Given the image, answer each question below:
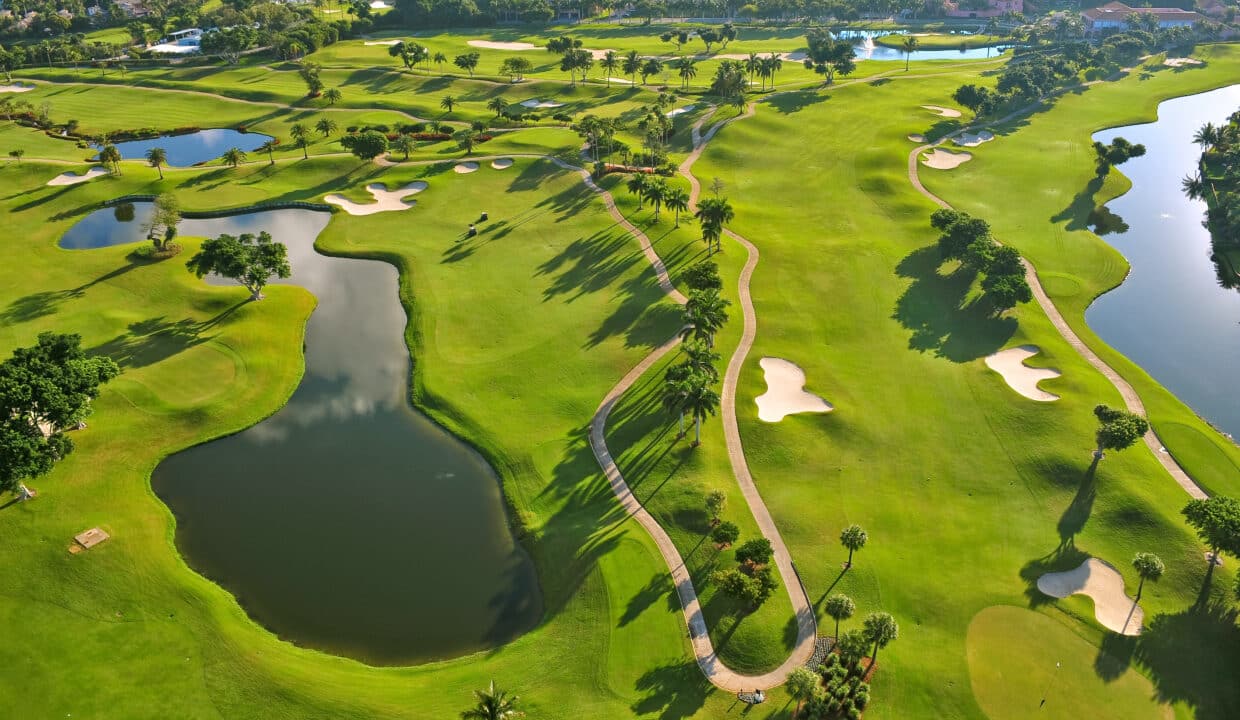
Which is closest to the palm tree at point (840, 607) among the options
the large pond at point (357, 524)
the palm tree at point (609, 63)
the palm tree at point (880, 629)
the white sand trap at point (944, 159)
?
the palm tree at point (880, 629)

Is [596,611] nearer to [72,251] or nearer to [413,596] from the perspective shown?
[413,596]

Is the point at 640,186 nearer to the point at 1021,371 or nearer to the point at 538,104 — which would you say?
the point at 1021,371

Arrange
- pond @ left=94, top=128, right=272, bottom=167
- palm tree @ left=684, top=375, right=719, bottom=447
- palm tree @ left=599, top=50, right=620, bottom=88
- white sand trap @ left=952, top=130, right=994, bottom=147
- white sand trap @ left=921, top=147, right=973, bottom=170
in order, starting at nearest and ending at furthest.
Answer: palm tree @ left=684, top=375, right=719, bottom=447, white sand trap @ left=921, top=147, right=973, bottom=170, white sand trap @ left=952, top=130, right=994, bottom=147, pond @ left=94, top=128, right=272, bottom=167, palm tree @ left=599, top=50, right=620, bottom=88

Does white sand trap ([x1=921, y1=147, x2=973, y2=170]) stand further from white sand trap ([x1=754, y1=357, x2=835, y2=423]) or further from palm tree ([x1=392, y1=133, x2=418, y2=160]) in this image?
palm tree ([x1=392, y1=133, x2=418, y2=160])

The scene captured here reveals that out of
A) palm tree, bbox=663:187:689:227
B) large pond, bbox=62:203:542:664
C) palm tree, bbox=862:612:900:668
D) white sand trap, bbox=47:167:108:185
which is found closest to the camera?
palm tree, bbox=862:612:900:668

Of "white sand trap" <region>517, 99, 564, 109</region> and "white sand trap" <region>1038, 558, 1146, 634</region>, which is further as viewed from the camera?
"white sand trap" <region>517, 99, 564, 109</region>

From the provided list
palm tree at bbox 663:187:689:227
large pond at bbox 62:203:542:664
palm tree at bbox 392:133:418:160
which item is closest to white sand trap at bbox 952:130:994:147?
palm tree at bbox 663:187:689:227

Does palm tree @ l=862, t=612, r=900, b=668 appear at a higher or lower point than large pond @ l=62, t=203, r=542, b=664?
higher

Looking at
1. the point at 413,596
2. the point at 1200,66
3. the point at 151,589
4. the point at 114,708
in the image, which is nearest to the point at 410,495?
the point at 413,596
